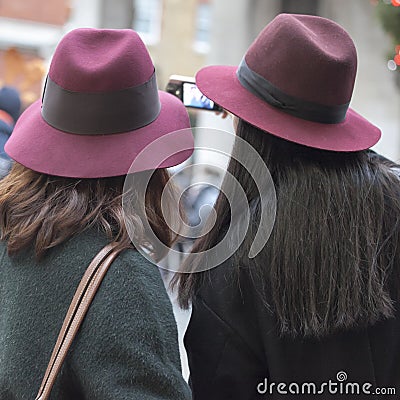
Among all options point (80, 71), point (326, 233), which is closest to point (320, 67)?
point (326, 233)

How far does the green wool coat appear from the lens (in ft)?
3.96

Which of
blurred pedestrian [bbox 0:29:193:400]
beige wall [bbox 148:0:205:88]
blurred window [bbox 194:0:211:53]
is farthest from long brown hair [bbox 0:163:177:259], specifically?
blurred window [bbox 194:0:211:53]

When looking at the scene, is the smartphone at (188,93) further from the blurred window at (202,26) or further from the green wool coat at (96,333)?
the blurred window at (202,26)

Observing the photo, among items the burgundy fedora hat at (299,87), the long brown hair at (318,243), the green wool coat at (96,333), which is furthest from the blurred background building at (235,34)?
the green wool coat at (96,333)

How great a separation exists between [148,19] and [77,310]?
14.5 meters

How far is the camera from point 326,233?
1446 mm

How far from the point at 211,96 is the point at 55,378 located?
704 mm

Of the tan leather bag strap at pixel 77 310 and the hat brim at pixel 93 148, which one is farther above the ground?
the hat brim at pixel 93 148

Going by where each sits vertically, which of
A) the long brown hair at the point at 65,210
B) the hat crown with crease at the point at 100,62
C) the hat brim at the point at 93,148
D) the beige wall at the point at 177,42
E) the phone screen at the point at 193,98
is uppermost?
the hat crown with crease at the point at 100,62

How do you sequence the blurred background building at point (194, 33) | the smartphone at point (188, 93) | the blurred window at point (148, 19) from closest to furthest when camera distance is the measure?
1. the smartphone at point (188, 93)
2. the blurred background building at point (194, 33)
3. the blurred window at point (148, 19)

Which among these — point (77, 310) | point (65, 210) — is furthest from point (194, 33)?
point (77, 310)

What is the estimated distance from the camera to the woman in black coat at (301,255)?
144 cm

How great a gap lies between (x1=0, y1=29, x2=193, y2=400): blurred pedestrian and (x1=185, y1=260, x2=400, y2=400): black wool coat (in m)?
0.22
